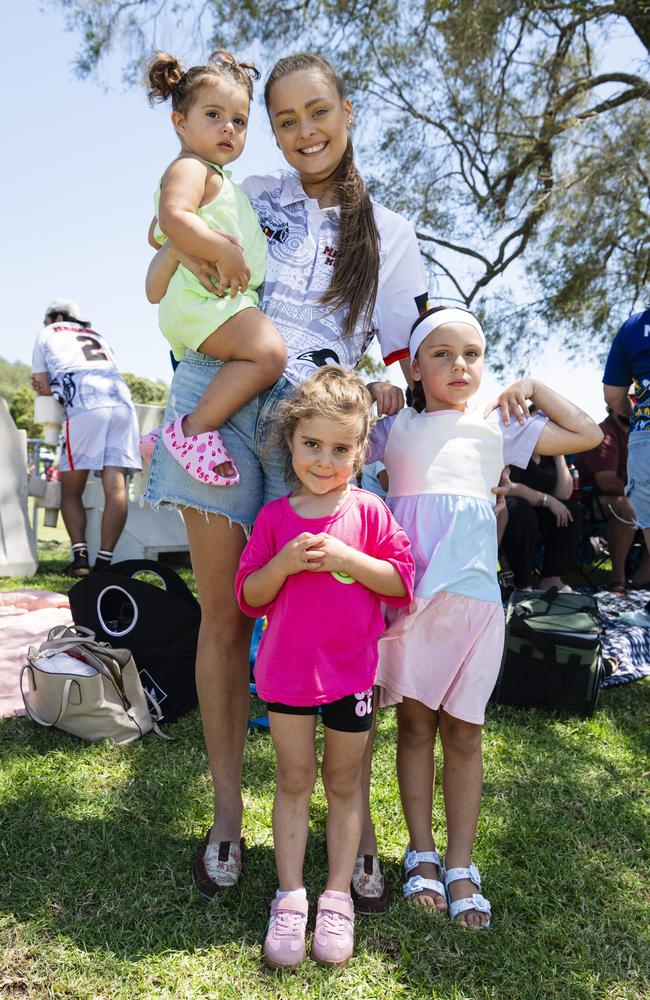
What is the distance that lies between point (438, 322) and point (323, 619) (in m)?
0.86

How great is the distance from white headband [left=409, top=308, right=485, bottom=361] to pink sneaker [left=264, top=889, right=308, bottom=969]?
1434mm

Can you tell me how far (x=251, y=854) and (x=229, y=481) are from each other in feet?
3.58

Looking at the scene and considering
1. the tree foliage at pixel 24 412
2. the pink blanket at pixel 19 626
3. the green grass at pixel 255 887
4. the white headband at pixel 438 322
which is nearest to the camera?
the green grass at pixel 255 887

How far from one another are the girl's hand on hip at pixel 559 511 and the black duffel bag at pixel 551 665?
192 cm

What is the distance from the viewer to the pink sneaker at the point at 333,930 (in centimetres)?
177

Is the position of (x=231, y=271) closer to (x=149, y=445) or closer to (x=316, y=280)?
(x=316, y=280)

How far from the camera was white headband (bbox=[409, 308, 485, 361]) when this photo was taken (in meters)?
2.08

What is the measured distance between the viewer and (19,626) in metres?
4.18

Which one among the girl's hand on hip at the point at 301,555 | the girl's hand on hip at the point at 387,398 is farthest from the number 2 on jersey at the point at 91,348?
the girl's hand on hip at the point at 301,555

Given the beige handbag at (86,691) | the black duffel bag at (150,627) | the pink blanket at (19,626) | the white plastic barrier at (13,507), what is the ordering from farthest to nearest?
the white plastic barrier at (13,507), the pink blanket at (19,626), the black duffel bag at (150,627), the beige handbag at (86,691)

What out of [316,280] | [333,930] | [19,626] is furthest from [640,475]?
[19,626]

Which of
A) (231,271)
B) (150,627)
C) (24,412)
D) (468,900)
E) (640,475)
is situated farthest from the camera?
(24,412)

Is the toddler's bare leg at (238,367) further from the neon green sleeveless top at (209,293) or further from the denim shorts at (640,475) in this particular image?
the denim shorts at (640,475)

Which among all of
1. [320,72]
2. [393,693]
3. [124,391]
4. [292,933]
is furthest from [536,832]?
[124,391]
